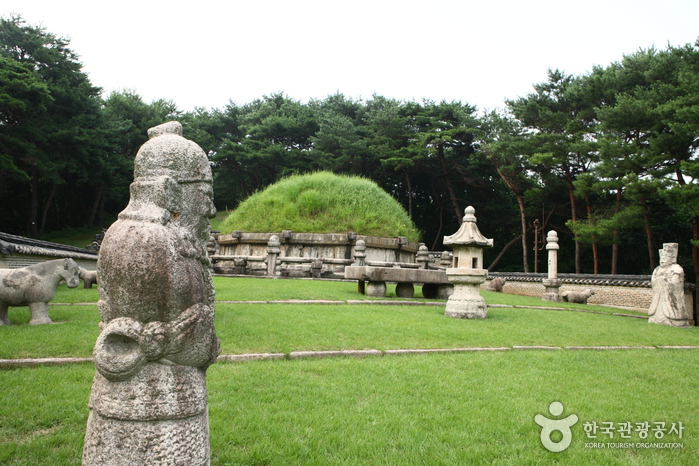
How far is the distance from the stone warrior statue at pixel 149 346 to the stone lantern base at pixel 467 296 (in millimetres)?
7046

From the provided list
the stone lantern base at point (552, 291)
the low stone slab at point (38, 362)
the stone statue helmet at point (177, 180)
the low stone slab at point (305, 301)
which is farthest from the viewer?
the stone lantern base at point (552, 291)

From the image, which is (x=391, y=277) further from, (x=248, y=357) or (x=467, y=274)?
(x=248, y=357)

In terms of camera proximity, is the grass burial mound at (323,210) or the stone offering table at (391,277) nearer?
the stone offering table at (391,277)

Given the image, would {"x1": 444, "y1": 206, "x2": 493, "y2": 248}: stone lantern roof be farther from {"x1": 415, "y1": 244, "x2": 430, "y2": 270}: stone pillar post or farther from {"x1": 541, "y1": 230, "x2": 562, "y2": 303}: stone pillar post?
{"x1": 415, "y1": 244, "x2": 430, "y2": 270}: stone pillar post

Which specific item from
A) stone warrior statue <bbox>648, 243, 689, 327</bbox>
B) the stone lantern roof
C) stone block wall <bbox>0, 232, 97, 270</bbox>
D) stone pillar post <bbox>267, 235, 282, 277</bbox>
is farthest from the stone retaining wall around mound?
stone warrior statue <bbox>648, 243, 689, 327</bbox>

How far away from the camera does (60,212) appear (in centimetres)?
3025

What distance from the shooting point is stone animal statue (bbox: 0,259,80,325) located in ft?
19.7

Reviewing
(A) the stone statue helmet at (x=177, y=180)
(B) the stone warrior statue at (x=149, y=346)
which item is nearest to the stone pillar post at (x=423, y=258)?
(A) the stone statue helmet at (x=177, y=180)

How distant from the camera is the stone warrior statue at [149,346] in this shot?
75.7 inches

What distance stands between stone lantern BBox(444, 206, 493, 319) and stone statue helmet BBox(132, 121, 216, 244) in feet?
22.9

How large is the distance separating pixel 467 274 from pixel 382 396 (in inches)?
204

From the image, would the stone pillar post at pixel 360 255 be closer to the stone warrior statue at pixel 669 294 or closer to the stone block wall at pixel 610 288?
the stone warrior statue at pixel 669 294

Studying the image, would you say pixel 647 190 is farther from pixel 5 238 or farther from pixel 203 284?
pixel 5 238

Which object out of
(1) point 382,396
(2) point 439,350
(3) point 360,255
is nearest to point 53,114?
(3) point 360,255
